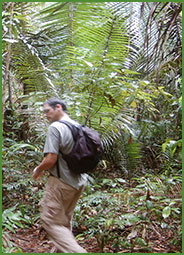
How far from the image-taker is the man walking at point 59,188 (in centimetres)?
248

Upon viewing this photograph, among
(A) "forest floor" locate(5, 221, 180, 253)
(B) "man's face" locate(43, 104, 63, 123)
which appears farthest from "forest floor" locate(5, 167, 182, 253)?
(B) "man's face" locate(43, 104, 63, 123)

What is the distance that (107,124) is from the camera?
17.2 feet

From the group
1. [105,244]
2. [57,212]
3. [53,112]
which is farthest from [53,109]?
[105,244]

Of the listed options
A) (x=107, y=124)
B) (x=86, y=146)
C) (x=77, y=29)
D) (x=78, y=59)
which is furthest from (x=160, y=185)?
(x=77, y=29)

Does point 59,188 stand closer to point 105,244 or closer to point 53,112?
point 53,112

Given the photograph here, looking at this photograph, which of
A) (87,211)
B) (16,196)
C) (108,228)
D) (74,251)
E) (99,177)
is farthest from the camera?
(99,177)

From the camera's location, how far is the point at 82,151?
8.37 ft

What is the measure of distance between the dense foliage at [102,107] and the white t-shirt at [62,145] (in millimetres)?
1040

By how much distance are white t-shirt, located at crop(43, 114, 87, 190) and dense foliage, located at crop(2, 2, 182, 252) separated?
1.04 metres

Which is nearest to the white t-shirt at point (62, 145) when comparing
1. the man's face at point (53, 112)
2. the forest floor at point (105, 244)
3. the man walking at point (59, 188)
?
the man walking at point (59, 188)

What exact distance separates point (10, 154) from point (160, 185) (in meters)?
2.60

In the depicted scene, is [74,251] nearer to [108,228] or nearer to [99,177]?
[108,228]

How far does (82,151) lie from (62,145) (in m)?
0.20

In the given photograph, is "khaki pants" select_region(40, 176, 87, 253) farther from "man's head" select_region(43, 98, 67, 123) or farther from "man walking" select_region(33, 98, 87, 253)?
"man's head" select_region(43, 98, 67, 123)
